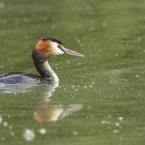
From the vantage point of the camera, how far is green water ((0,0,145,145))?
344 inches

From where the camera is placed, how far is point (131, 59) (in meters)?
14.5

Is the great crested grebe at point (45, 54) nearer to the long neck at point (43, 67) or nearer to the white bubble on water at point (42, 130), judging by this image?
the long neck at point (43, 67)

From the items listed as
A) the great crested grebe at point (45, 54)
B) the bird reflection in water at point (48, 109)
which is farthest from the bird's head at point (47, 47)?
the bird reflection in water at point (48, 109)

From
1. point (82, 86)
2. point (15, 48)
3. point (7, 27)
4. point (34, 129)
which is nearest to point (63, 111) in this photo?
point (34, 129)

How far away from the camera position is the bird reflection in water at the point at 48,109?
9.58 metres

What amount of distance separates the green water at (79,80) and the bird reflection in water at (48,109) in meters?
0.01

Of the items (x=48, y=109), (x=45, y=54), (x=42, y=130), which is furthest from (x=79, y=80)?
(x=42, y=130)

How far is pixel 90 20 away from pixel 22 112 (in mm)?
11135

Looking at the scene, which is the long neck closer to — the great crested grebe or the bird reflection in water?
the great crested grebe

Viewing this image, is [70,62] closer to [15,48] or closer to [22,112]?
[15,48]

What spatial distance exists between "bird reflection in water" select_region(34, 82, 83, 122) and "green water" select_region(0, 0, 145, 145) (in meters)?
0.01

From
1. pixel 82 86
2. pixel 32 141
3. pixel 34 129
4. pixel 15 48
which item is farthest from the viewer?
pixel 15 48

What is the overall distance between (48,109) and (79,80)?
2277 mm

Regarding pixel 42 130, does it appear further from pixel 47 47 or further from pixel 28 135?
pixel 47 47
